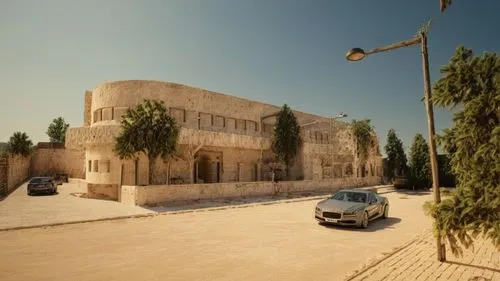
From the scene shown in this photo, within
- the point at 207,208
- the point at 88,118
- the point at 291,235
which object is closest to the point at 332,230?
the point at 291,235

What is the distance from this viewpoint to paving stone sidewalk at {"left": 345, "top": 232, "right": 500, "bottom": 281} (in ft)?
18.9

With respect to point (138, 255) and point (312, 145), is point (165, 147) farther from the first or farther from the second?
point (312, 145)

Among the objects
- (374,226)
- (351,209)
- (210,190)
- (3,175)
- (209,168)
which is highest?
(209,168)

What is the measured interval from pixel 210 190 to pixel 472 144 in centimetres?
1784

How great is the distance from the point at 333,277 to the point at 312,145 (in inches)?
1165

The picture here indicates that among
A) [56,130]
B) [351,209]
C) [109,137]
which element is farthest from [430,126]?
[56,130]

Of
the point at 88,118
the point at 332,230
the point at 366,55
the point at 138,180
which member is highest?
the point at 88,118

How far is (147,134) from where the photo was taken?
19.4 metres

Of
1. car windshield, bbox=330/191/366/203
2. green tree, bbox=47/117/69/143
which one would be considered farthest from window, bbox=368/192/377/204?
green tree, bbox=47/117/69/143

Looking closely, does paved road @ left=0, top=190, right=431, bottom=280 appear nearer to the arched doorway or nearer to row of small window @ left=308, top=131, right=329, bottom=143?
the arched doorway

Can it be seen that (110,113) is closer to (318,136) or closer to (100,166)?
(100,166)

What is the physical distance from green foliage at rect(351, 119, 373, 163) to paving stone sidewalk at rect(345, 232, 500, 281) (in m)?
32.2

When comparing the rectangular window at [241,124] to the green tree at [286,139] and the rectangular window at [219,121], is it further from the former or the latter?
the green tree at [286,139]

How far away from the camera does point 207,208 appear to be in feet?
57.3
